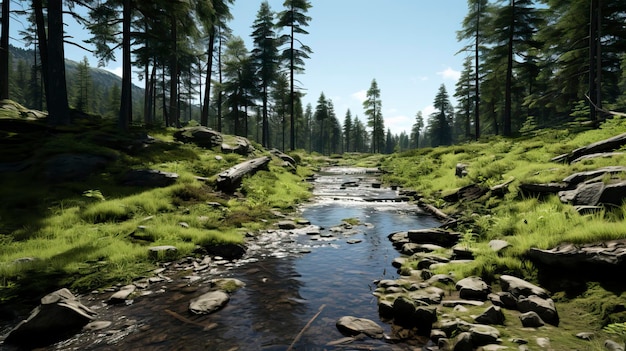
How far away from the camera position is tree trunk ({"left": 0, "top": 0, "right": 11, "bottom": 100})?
63.5ft

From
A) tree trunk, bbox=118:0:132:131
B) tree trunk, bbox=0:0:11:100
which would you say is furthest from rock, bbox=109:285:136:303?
tree trunk, bbox=0:0:11:100

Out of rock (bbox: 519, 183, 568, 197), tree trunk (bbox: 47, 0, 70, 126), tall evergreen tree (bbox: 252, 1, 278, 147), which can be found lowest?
rock (bbox: 519, 183, 568, 197)

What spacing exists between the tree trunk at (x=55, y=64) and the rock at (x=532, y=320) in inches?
770

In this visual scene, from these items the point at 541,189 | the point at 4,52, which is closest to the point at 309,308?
the point at 541,189

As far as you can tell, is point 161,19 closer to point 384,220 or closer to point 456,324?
point 384,220

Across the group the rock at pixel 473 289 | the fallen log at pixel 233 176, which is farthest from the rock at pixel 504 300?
the fallen log at pixel 233 176

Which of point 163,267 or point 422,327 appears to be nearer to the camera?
point 422,327

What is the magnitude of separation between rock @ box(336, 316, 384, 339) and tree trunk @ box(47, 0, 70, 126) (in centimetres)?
1751

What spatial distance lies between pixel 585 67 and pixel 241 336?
32.0 metres

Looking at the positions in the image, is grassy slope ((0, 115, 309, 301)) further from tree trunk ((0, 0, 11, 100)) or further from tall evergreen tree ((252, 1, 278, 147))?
tall evergreen tree ((252, 1, 278, 147))

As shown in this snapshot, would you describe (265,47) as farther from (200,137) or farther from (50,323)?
(50,323)

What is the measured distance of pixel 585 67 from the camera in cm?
2472

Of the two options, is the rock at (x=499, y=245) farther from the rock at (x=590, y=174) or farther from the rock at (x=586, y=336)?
the rock at (x=590, y=174)

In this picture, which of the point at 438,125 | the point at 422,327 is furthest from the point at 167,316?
the point at 438,125
